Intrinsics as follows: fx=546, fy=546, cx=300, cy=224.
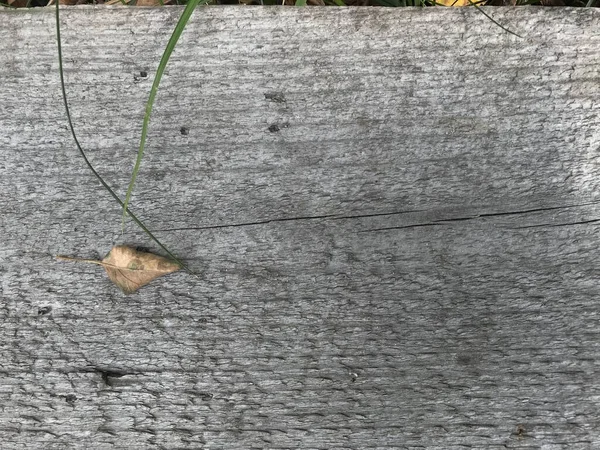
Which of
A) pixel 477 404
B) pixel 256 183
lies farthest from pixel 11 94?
pixel 477 404

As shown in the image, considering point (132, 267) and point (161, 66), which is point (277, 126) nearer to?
point (161, 66)

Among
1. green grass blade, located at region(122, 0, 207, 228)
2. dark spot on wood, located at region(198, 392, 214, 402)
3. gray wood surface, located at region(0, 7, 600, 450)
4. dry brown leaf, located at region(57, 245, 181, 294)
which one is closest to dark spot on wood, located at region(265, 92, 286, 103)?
gray wood surface, located at region(0, 7, 600, 450)

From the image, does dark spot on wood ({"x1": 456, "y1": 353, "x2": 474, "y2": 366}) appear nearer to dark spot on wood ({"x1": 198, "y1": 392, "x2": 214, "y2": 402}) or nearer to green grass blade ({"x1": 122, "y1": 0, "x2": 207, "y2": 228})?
dark spot on wood ({"x1": 198, "y1": 392, "x2": 214, "y2": 402})

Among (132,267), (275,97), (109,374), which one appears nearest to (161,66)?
(275,97)

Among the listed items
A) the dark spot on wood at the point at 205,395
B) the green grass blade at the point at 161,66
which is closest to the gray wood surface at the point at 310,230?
the dark spot on wood at the point at 205,395

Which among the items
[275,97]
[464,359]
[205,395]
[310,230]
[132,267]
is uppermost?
[275,97]

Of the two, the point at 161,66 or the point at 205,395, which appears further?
the point at 205,395

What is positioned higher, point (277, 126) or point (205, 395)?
point (277, 126)
